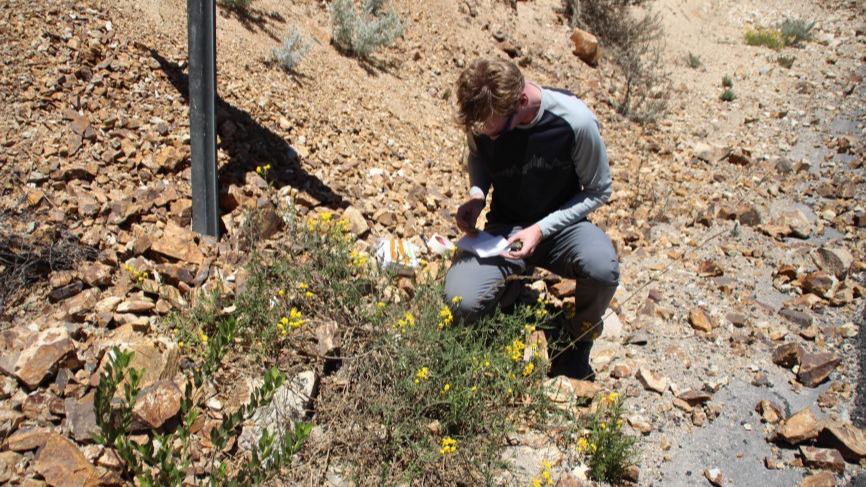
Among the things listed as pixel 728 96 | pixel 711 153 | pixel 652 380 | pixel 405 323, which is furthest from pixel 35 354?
pixel 728 96

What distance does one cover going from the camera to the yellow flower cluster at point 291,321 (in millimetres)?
2545

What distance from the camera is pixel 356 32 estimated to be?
16.6 feet

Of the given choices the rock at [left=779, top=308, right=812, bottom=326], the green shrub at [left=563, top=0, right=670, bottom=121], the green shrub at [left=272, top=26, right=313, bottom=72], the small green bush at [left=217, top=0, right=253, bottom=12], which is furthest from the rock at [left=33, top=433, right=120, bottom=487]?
the green shrub at [left=563, top=0, right=670, bottom=121]

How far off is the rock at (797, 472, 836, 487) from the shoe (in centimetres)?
94

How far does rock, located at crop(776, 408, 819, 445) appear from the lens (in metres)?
2.60

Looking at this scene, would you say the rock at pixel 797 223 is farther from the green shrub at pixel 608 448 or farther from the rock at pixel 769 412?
the green shrub at pixel 608 448

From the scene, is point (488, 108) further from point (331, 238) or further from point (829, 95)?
point (829, 95)

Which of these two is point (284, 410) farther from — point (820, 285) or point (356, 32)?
point (356, 32)

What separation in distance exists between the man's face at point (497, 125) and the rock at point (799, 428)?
5.86ft

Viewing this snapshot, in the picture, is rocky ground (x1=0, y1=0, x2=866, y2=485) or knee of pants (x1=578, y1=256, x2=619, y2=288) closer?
rocky ground (x1=0, y1=0, x2=866, y2=485)

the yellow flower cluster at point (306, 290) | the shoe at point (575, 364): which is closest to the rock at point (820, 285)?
the shoe at point (575, 364)

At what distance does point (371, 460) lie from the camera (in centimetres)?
237

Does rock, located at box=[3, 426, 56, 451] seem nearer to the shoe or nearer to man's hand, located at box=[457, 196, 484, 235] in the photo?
man's hand, located at box=[457, 196, 484, 235]

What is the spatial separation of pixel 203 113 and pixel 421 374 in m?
1.60
